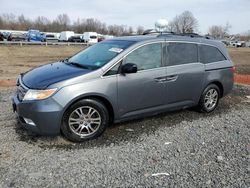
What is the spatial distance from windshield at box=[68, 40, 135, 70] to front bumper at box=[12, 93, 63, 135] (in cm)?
99

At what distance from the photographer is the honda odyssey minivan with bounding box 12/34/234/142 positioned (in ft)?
15.2

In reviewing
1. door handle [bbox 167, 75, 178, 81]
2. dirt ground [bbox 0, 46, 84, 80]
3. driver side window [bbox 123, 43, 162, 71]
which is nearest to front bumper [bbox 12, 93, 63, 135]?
driver side window [bbox 123, 43, 162, 71]

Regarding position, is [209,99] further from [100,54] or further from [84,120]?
[84,120]

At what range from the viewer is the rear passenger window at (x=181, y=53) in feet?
19.1

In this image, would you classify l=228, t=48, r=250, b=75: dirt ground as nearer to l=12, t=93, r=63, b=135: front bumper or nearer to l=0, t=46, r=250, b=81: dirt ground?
l=0, t=46, r=250, b=81: dirt ground

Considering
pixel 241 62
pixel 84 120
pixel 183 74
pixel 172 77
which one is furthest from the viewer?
pixel 241 62

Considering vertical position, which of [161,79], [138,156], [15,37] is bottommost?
[138,156]

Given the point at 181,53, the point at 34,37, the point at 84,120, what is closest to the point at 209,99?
the point at 181,53

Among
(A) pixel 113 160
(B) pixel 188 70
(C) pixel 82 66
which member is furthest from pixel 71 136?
(B) pixel 188 70

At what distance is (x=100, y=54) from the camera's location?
560 cm

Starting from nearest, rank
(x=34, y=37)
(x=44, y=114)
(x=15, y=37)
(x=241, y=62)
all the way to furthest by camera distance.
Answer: (x=44, y=114)
(x=241, y=62)
(x=15, y=37)
(x=34, y=37)

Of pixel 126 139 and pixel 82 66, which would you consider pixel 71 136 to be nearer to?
pixel 126 139

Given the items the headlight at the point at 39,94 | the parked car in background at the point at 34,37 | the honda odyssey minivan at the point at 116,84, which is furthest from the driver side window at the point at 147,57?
the parked car in background at the point at 34,37

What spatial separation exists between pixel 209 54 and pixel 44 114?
3797 millimetres
